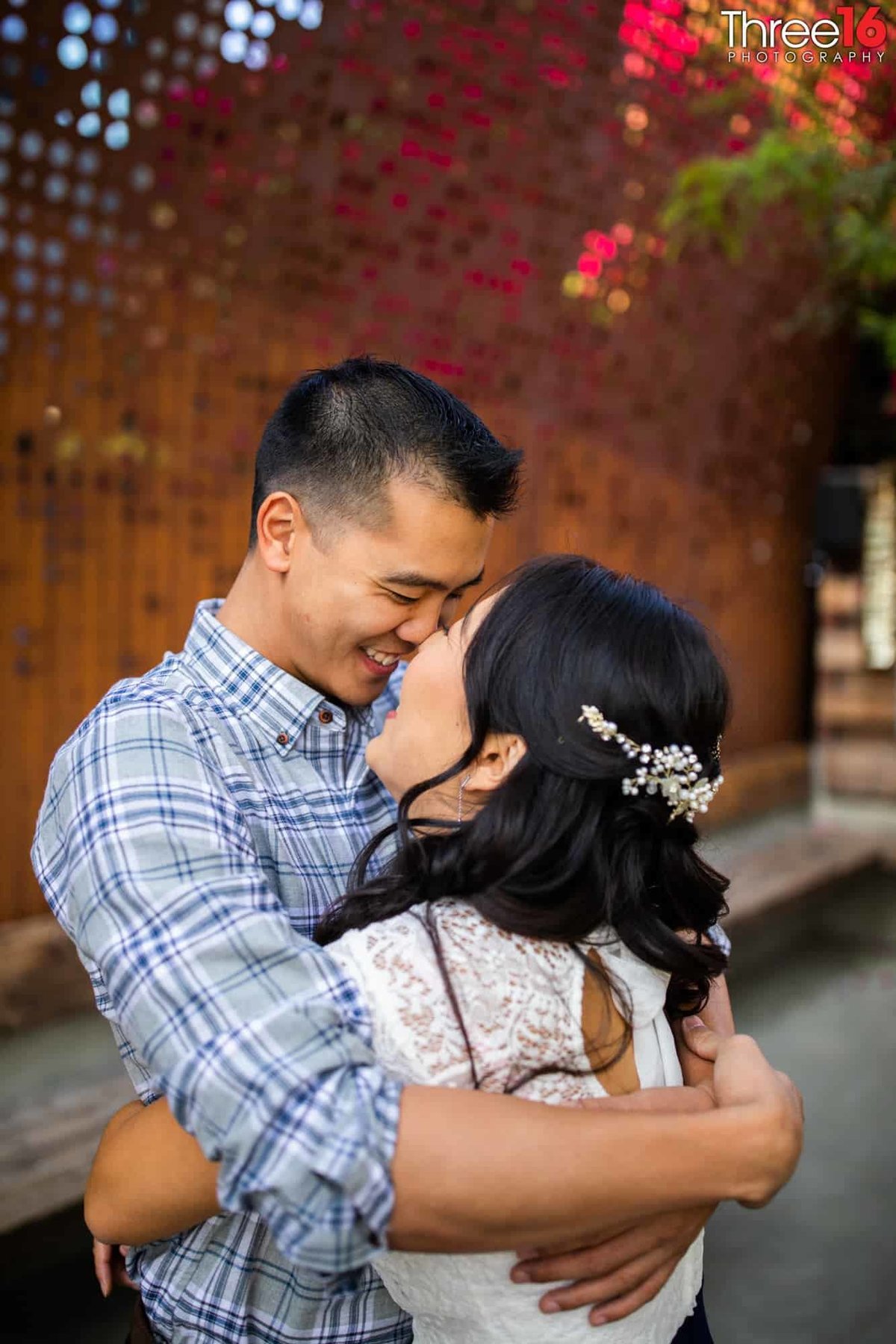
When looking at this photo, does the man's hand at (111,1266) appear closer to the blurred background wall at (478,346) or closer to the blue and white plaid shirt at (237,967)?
the blue and white plaid shirt at (237,967)

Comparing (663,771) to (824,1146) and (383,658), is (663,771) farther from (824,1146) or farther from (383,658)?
(824,1146)

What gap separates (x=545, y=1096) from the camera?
1174 millimetres

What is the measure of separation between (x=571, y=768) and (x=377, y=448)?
0.59 meters

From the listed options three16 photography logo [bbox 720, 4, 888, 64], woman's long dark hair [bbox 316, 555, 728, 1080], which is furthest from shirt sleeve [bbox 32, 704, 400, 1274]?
three16 photography logo [bbox 720, 4, 888, 64]

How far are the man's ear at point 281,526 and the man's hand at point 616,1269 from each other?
96 cm

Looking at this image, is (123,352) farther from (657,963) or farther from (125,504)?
(657,963)

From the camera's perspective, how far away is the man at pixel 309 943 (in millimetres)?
1008

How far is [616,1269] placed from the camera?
1212 millimetres

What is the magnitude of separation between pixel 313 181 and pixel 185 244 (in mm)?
633

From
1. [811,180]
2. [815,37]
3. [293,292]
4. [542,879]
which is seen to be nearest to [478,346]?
[293,292]

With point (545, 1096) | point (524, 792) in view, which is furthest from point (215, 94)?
point (545, 1096)

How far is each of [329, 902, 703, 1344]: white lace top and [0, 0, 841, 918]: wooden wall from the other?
0.49 meters

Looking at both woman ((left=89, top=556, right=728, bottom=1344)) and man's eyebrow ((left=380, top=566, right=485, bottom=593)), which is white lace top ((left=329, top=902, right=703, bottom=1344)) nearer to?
woman ((left=89, top=556, right=728, bottom=1344))

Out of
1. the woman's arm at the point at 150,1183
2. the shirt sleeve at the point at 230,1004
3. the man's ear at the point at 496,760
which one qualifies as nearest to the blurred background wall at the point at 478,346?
the man's ear at the point at 496,760
